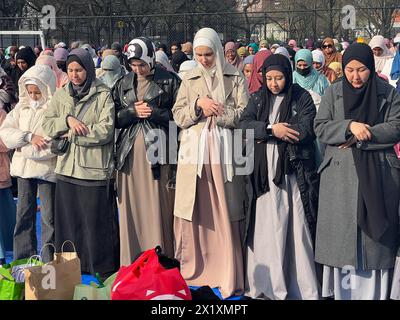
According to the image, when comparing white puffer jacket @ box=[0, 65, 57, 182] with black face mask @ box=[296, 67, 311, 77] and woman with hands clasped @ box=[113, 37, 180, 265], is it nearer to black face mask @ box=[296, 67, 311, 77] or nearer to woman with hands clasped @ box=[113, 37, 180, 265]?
woman with hands clasped @ box=[113, 37, 180, 265]

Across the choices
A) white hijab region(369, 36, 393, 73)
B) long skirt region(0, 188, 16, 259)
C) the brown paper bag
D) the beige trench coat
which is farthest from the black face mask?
the brown paper bag

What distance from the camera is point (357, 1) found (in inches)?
1280

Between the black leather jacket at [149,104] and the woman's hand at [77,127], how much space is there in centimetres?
27

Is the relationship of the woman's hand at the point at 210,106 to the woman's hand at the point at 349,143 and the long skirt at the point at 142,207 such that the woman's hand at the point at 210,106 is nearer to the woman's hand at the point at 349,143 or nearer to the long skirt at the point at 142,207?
the long skirt at the point at 142,207

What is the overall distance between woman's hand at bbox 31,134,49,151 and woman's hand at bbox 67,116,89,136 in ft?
1.17

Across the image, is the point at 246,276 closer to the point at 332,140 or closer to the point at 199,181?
the point at 199,181

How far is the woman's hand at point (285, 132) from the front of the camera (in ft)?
18.5

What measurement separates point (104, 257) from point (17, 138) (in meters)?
1.23

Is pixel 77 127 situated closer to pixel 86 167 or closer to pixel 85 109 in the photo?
pixel 85 109

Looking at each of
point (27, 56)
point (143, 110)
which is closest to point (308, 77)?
point (143, 110)

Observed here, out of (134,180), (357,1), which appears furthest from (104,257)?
(357,1)

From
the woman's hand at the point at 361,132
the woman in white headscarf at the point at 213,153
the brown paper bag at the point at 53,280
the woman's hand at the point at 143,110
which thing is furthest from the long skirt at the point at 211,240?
the brown paper bag at the point at 53,280

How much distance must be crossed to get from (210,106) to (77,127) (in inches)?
43.7

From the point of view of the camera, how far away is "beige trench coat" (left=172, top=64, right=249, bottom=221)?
611cm
